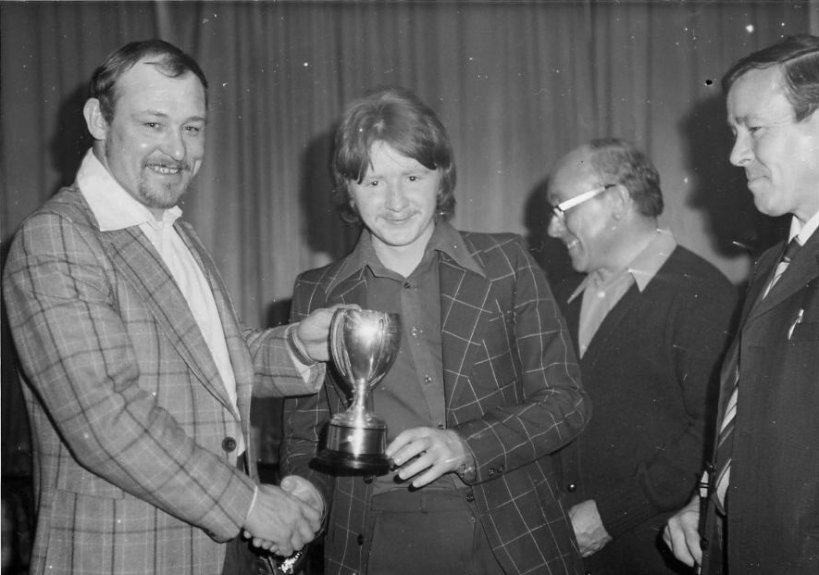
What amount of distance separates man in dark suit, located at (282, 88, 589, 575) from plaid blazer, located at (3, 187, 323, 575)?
37 centimetres

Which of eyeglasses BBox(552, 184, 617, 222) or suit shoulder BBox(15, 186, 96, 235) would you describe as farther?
eyeglasses BBox(552, 184, 617, 222)

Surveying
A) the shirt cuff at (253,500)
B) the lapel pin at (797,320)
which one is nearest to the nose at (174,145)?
the shirt cuff at (253,500)

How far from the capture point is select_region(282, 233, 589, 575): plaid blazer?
1798 mm

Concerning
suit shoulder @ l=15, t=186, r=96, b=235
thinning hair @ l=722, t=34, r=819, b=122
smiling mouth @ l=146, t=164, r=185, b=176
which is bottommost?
suit shoulder @ l=15, t=186, r=96, b=235

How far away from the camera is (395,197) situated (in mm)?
1974

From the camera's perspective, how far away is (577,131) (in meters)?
4.63

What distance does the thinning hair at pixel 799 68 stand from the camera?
175 cm

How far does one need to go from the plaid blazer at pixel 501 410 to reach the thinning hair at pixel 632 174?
3.52 feet

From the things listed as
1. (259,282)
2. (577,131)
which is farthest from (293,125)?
(577,131)

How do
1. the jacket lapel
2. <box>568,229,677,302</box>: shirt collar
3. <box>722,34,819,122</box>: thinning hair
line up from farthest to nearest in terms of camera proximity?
1. <box>568,229,677,302</box>: shirt collar
2. <box>722,34,819,122</box>: thinning hair
3. the jacket lapel

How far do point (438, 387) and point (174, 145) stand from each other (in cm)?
94

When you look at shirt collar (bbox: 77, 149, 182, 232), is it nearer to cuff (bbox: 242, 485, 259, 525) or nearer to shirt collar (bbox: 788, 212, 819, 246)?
cuff (bbox: 242, 485, 259, 525)

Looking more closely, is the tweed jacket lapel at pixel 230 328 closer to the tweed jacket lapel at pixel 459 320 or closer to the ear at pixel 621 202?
the tweed jacket lapel at pixel 459 320

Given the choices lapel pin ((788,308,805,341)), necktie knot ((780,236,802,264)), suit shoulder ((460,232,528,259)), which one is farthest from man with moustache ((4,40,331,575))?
necktie knot ((780,236,802,264))
